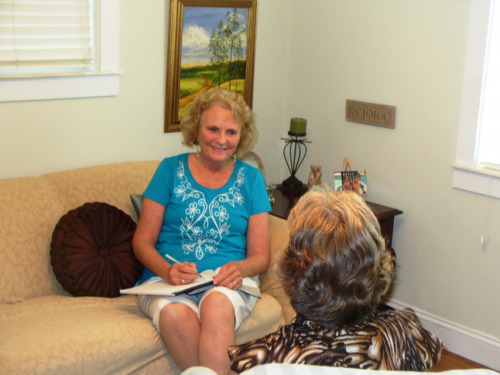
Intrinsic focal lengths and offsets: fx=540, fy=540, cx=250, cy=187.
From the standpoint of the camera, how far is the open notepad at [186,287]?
1916 millimetres

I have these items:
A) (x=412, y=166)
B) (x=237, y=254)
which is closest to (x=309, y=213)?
(x=237, y=254)

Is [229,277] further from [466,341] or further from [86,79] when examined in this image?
[466,341]

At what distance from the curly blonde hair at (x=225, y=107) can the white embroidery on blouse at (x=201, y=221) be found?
0.74 ft

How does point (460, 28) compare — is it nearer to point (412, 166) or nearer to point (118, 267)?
point (412, 166)

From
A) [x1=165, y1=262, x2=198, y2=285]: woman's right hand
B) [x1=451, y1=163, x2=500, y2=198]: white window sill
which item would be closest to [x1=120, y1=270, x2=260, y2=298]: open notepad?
[x1=165, y1=262, x2=198, y2=285]: woman's right hand

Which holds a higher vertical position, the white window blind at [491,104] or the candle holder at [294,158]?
the white window blind at [491,104]

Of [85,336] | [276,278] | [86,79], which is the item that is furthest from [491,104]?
[85,336]

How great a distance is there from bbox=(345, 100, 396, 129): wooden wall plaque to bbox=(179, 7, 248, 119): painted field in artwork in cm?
68

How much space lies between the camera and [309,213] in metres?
1.19

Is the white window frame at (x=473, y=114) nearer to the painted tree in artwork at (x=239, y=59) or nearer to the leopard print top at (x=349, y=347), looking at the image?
the painted tree in artwork at (x=239, y=59)

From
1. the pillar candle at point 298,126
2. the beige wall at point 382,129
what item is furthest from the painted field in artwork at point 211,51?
the pillar candle at point 298,126

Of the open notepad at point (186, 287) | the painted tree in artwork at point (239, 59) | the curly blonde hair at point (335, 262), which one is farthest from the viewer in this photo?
the painted tree in artwork at point (239, 59)

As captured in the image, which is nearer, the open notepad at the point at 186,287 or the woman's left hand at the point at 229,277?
the open notepad at the point at 186,287

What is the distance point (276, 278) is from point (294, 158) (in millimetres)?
1257
